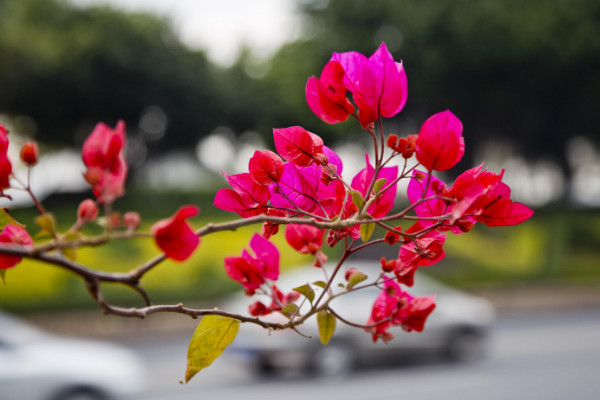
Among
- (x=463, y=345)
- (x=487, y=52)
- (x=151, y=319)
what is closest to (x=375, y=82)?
(x=463, y=345)

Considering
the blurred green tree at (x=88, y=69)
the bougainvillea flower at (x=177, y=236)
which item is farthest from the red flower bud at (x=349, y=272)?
the blurred green tree at (x=88, y=69)

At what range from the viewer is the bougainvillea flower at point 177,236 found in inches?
17.4

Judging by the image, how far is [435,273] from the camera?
11.7 metres

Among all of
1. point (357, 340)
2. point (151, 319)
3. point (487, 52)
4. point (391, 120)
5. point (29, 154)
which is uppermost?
point (487, 52)

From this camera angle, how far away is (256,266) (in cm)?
71

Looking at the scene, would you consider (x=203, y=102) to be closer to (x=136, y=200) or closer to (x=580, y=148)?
(x=136, y=200)

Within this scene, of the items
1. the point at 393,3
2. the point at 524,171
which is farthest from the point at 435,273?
the point at 524,171

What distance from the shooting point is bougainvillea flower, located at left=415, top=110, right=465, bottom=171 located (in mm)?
580

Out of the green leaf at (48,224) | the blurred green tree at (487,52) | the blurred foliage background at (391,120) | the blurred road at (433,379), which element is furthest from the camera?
the blurred green tree at (487,52)

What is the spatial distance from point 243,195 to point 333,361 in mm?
6292

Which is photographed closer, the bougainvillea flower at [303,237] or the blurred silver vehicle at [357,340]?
the bougainvillea flower at [303,237]

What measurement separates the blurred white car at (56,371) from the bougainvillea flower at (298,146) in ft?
15.5

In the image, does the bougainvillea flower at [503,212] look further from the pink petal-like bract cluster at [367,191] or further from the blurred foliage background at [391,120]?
the blurred foliage background at [391,120]

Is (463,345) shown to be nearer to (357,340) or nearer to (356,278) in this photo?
(357,340)
